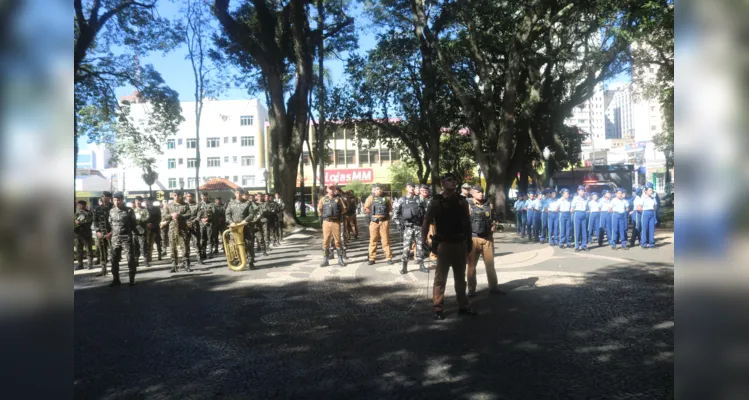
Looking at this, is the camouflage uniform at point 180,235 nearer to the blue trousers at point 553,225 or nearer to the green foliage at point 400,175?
the blue trousers at point 553,225

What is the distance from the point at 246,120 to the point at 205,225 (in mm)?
47284

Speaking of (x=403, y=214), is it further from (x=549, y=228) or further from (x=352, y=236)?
(x=352, y=236)

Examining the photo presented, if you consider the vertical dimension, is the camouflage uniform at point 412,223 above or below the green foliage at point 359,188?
below

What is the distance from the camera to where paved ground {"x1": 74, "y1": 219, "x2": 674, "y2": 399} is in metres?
4.33

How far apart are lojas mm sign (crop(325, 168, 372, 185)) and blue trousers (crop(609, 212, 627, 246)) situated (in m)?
49.5

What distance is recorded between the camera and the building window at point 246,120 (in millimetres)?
58906

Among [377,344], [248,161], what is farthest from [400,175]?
[377,344]

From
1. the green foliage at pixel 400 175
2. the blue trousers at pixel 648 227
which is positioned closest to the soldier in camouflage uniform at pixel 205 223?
the blue trousers at pixel 648 227

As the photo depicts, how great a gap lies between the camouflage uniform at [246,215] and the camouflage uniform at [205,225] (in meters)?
1.33

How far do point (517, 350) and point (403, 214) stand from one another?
6.06 meters

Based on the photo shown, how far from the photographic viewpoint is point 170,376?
4.72 m

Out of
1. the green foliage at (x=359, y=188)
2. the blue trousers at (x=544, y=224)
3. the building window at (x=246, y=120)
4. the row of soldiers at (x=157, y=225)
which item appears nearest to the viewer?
the row of soldiers at (x=157, y=225)

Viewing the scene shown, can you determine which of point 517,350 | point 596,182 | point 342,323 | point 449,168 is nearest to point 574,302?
point 517,350

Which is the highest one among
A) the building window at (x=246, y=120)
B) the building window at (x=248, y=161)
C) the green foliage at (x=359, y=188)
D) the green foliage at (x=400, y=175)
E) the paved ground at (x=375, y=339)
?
the building window at (x=246, y=120)
